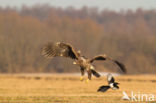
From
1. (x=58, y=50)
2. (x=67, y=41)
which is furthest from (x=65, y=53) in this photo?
(x=67, y=41)

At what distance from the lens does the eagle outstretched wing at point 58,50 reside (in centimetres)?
2294

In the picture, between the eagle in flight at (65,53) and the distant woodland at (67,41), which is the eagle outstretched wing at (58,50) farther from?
the distant woodland at (67,41)

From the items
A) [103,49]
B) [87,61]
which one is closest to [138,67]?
[103,49]

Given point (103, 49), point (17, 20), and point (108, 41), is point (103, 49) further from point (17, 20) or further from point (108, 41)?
point (17, 20)

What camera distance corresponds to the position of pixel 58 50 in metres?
23.1

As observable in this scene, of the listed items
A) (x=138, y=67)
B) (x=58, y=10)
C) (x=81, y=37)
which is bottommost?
(x=138, y=67)

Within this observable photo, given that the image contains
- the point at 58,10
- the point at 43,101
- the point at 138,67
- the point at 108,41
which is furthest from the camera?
the point at 58,10

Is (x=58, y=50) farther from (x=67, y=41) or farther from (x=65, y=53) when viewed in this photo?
(x=67, y=41)

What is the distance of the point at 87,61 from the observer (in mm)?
23188

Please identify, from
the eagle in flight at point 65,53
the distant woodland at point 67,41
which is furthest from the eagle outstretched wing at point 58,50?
the distant woodland at point 67,41

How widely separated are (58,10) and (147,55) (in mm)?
88435

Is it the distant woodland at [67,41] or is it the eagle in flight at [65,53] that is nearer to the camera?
the eagle in flight at [65,53]

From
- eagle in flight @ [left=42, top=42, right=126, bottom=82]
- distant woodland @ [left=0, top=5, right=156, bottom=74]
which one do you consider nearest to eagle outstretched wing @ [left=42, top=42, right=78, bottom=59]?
eagle in flight @ [left=42, top=42, right=126, bottom=82]

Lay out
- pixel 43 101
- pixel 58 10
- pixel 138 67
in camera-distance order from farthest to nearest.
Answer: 1. pixel 58 10
2. pixel 138 67
3. pixel 43 101
